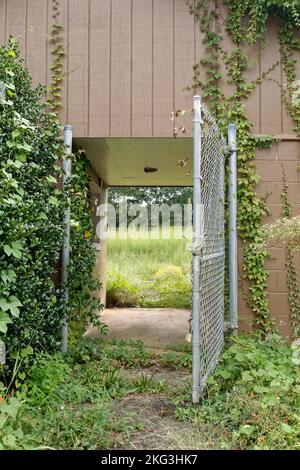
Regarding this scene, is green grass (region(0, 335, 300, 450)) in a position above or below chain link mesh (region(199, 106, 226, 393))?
below

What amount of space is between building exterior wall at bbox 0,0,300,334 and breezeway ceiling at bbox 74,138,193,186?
223 millimetres

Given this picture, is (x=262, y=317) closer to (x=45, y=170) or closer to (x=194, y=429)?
(x=194, y=429)

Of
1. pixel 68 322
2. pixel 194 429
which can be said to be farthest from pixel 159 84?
pixel 194 429

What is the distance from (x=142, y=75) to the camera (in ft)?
13.1

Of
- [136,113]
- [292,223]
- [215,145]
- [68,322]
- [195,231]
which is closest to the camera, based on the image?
[195,231]

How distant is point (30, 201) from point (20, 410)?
4.26ft

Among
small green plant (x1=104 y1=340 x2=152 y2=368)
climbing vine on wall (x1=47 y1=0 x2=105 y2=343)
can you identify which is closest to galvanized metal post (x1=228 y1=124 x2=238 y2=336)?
small green plant (x1=104 y1=340 x2=152 y2=368)

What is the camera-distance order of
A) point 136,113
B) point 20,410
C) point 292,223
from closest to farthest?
point 20,410, point 292,223, point 136,113

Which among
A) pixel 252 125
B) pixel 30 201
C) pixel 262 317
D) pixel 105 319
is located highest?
pixel 252 125

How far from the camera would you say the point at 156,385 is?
10.1 ft

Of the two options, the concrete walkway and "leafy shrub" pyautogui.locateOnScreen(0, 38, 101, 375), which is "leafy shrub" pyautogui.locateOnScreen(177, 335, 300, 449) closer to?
"leafy shrub" pyautogui.locateOnScreen(0, 38, 101, 375)

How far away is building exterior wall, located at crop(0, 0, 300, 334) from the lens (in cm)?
399

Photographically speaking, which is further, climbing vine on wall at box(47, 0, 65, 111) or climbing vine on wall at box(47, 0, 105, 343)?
climbing vine on wall at box(47, 0, 65, 111)

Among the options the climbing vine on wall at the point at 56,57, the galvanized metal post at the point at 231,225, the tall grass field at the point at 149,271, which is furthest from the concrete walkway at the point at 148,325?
the climbing vine on wall at the point at 56,57
